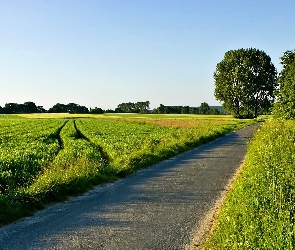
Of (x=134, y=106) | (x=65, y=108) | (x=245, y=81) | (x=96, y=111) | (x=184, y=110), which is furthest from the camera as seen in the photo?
(x=134, y=106)

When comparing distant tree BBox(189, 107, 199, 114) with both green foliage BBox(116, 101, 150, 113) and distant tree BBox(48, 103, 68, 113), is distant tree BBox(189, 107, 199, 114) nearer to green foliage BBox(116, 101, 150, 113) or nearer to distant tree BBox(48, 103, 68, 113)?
green foliage BBox(116, 101, 150, 113)

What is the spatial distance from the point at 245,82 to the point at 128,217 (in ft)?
252

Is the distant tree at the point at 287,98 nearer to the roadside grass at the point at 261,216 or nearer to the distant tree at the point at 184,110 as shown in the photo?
the roadside grass at the point at 261,216

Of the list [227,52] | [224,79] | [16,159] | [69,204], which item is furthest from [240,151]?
[227,52]

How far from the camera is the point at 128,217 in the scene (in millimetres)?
8664

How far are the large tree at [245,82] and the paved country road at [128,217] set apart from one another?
71.0 m

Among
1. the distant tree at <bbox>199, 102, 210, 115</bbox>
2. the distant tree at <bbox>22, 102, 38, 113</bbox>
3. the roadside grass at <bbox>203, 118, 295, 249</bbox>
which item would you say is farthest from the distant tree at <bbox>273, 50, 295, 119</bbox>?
the distant tree at <bbox>22, 102, 38, 113</bbox>

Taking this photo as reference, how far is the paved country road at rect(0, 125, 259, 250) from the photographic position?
708 centimetres

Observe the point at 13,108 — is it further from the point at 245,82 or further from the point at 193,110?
the point at 245,82

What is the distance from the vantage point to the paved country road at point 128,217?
708cm

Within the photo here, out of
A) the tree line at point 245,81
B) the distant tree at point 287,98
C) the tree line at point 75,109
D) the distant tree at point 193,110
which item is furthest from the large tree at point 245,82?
the distant tree at point 193,110

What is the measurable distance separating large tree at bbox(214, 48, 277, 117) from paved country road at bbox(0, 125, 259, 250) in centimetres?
7103

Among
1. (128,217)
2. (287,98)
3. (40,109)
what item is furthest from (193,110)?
(128,217)

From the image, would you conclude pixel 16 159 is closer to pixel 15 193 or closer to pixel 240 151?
pixel 15 193
